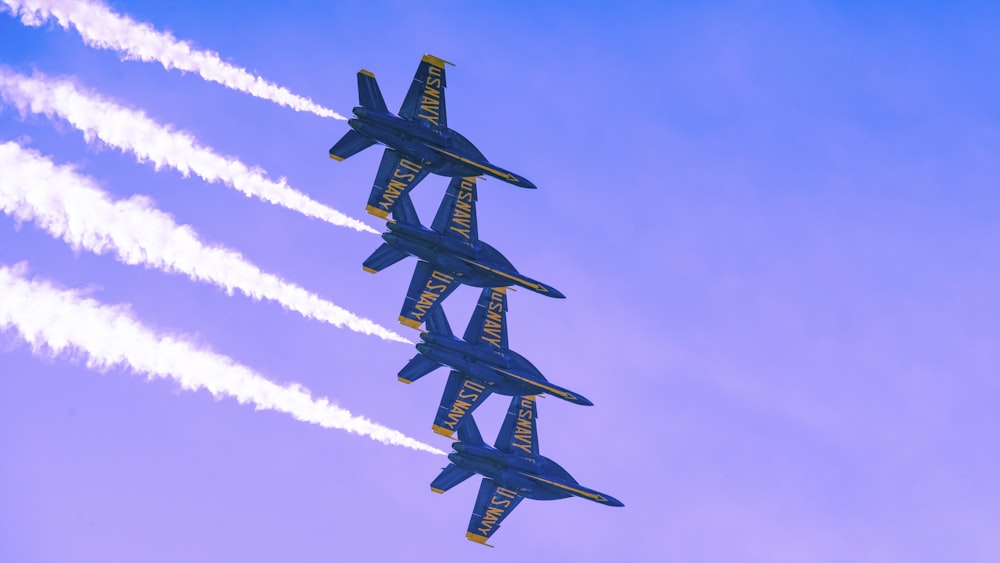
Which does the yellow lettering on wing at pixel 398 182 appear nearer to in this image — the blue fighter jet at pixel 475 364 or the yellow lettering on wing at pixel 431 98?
the yellow lettering on wing at pixel 431 98

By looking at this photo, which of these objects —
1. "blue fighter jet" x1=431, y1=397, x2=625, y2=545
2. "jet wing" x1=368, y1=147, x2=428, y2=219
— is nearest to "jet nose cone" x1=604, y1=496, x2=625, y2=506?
"blue fighter jet" x1=431, y1=397, x2=625, y2=545

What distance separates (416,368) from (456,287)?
663 cm

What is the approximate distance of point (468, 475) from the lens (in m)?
105

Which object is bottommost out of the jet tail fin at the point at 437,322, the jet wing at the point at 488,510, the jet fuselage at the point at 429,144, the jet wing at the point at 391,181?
the jet wing at the point at 488,510

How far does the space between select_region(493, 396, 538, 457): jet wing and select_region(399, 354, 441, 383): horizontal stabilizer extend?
26.7 ft

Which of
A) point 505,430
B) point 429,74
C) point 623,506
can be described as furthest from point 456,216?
point 623,506

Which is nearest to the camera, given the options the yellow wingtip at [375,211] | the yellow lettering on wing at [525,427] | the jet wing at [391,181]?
the jet wing at [391,181]

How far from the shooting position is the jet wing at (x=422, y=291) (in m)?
99.0

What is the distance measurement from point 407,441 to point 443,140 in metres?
23.9

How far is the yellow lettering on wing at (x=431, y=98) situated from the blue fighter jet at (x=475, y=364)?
14.7 metres

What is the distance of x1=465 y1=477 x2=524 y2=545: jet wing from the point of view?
347 ft

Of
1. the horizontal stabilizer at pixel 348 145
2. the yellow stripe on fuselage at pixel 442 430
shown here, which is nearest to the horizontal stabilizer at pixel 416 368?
the yellow stripe on fuselage at pixel 442 430

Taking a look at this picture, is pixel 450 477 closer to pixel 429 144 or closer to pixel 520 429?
pixel 520 429

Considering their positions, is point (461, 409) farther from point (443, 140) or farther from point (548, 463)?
point (443, 140)
